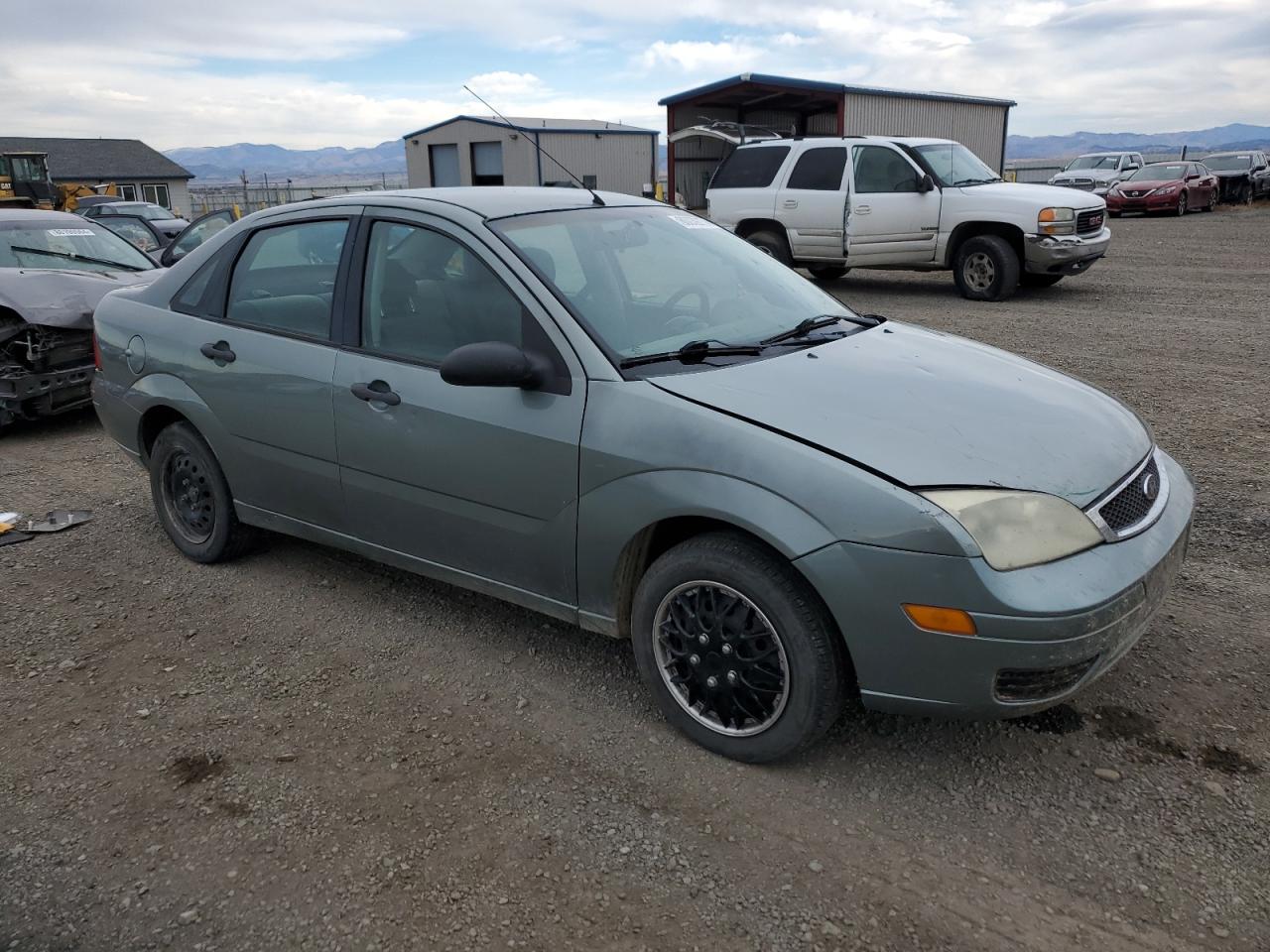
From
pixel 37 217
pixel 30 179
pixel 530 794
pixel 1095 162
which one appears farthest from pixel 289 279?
pixel 1095 162

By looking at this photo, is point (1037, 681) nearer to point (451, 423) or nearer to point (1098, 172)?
point (451, 423)

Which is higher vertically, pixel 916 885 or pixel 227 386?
pixel 227 386

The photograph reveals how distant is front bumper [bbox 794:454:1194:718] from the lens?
8.52 feet

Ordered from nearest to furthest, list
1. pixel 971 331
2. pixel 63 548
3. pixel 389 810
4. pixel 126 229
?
pixel 389 810
pixel 63 548
pixel 971 331
pixel 126 229

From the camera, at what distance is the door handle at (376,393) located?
12.0 ft

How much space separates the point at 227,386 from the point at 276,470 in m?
0.44

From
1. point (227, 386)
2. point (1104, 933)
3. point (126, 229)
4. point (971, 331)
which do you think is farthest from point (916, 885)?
point (126, 229)

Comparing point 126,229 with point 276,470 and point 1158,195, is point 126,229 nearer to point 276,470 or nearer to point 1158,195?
point 276,470

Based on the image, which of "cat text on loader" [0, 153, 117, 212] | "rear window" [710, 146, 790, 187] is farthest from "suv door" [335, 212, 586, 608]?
"cat text on loader" [0, 153, 117, 212]

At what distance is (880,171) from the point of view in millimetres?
12680

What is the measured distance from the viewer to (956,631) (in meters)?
2.62

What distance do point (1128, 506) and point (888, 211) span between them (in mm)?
10294

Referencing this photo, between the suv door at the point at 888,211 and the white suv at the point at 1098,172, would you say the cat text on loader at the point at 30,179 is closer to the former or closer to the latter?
the suv door at the point at 888,211

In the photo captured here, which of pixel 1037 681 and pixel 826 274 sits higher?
pixel 826 274
